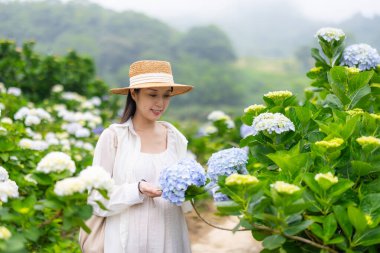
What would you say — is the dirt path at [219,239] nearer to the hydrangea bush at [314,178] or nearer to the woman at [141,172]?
the woman at [141,172]

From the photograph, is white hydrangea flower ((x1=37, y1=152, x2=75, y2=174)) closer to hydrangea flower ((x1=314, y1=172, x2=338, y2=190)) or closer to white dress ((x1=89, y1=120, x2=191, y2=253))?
white dress ((x1=89, y1=120, x2=191, y2=253))

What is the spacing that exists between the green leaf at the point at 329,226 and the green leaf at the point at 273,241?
0.14 m

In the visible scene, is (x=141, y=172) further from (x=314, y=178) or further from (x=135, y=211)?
(x=314, y=178)

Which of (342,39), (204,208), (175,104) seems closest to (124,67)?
(175,104)

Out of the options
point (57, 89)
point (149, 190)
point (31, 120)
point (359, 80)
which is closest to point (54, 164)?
point (149, 190)

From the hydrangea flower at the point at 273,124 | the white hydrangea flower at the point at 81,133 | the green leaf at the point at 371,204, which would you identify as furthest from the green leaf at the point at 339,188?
the white hydrangea flower at the point at 81,133

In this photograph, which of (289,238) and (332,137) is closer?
(289,238)

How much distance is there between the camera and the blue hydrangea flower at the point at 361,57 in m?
2.75

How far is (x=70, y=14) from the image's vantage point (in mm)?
42812

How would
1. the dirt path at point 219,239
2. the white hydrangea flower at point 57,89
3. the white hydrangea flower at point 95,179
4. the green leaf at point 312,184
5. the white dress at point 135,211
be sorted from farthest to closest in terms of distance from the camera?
the white hydrangea flower at point 57,89 < the dirt path at point 219,239 < the white dress at point 135,211 < the green leaf at point 312,184 < the white hydrangea flower at point 95,179

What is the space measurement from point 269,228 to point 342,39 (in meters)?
1.45

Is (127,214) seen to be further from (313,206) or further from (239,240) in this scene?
(239,240)

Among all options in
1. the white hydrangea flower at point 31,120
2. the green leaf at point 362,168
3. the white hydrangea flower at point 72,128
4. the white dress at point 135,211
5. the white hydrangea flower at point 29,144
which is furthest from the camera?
the white hydrangea flower at point 72,128

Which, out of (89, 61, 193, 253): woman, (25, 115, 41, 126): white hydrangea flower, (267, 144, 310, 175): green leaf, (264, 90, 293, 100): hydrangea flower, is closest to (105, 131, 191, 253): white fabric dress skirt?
(89, 61, 193, 253): woman
